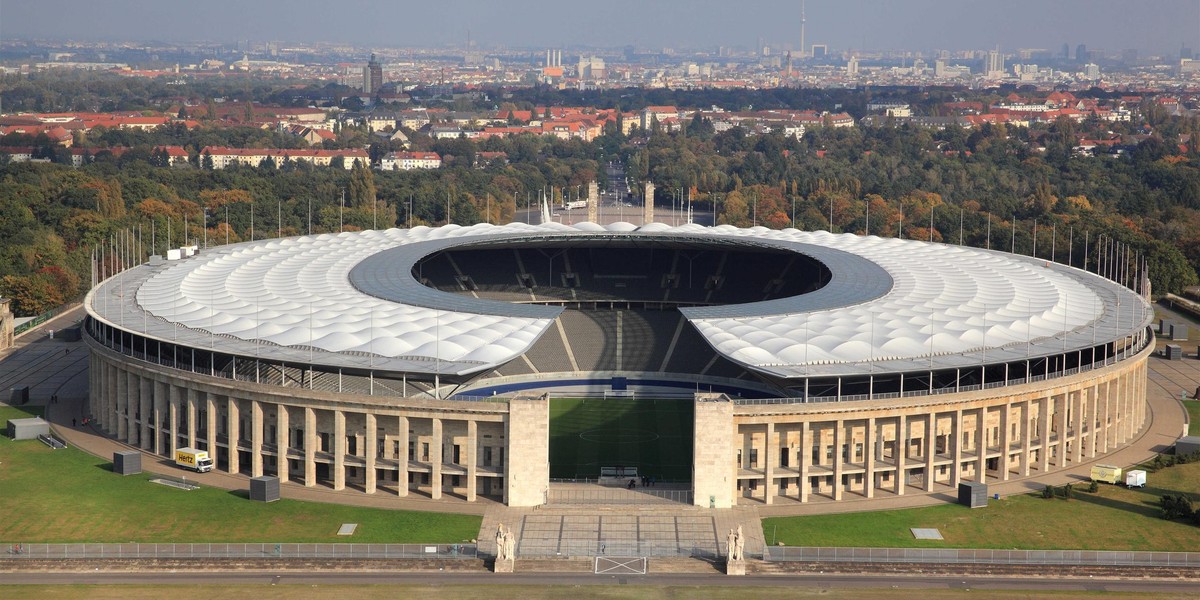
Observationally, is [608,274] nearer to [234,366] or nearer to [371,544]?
[234,366]

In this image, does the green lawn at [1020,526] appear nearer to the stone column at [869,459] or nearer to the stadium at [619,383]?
the stone column at [869,459]

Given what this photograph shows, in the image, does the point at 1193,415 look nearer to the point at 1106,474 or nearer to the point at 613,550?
the point at 1106,474

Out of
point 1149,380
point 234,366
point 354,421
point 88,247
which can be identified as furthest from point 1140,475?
point 88,247

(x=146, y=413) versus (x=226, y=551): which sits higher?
(x=146, y=413)

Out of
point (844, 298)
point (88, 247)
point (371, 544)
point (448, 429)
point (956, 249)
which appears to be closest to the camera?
point (371, 544)

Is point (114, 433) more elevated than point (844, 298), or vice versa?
point (844, 298)

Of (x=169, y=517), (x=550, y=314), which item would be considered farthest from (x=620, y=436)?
(x=169, y=517)

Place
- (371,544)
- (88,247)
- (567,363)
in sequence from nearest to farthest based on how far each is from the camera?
(371,544)
(567,363)
(88,247)
